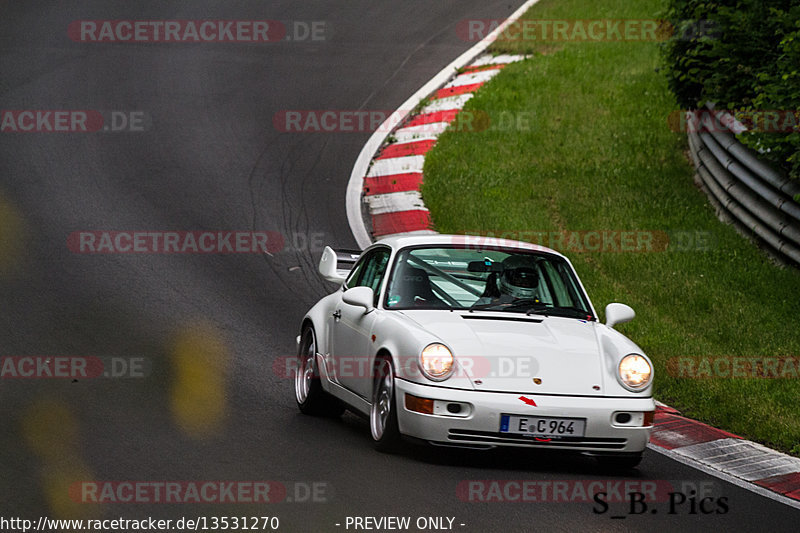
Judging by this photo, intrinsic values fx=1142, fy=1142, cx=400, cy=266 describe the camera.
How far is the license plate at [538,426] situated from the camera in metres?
6.69

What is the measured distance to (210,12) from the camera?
936 inches

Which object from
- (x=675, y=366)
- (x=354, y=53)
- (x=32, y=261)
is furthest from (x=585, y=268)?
(x=354, y=53)

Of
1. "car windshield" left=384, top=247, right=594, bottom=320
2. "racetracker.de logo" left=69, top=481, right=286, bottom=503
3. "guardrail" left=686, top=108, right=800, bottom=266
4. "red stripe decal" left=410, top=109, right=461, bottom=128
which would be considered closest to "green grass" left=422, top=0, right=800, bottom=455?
"guardrail" left=686, top=108, right=800, bottom=266

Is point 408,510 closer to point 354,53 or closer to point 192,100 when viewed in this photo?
point 192,100

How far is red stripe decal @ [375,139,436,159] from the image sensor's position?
17203mm

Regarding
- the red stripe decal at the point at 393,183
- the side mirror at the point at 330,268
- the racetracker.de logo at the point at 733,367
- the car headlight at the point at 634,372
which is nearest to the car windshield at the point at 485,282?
the car headlight at the point at 634,372

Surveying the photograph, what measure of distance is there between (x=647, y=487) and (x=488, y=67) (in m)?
14.7

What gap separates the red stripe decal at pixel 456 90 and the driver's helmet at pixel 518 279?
1162 centimetres

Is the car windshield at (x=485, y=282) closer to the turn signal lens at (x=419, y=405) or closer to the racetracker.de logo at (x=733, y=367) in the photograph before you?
the turn signal lens at (x=419, y=405)

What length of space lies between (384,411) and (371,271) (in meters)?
1.60

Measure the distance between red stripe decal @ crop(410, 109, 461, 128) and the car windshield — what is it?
10.2 metres

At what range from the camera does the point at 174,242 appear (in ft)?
44.5

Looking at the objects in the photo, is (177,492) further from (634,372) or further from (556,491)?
(634,372)

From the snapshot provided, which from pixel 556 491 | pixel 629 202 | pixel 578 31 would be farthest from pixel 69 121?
pixel 556 491
